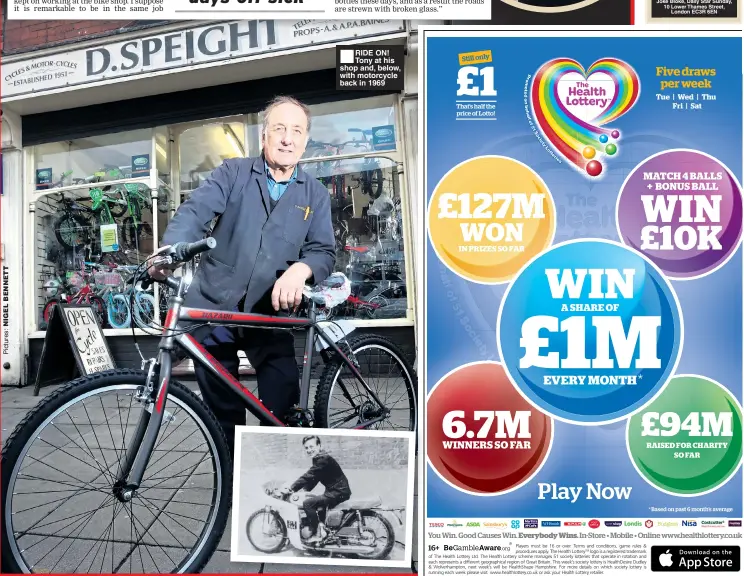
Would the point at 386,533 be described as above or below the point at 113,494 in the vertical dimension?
below

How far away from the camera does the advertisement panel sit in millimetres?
1620

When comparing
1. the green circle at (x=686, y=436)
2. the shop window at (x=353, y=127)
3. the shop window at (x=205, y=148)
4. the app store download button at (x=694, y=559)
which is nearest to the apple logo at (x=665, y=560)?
the app store download button at (x=694, y=559)

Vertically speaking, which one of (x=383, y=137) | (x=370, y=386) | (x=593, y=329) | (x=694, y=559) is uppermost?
(x=383, y=137)

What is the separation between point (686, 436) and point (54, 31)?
3.12 m

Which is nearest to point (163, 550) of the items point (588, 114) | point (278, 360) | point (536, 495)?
point (278, 360)

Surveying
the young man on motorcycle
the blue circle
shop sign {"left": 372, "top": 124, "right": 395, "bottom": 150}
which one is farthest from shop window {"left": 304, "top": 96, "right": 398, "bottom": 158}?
the young man on motorcycle

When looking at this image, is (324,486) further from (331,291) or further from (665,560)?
(665,560)

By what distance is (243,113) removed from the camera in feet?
6.70

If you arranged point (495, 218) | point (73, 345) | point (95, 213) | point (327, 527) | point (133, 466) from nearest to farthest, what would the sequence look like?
point (133, 466) < point (495, 218) < point (327, 527) < point (73, 345) < point (95, 213)

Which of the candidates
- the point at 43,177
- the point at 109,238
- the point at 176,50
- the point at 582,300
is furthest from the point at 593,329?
the point at 43,177

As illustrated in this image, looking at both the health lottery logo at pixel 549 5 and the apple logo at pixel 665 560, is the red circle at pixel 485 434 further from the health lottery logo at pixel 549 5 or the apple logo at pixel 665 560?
the health lottery logo at pixel 549 5

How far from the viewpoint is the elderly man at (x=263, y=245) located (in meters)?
1.86

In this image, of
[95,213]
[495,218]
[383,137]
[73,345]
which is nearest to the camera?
[495,218]

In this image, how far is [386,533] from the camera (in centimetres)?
173
